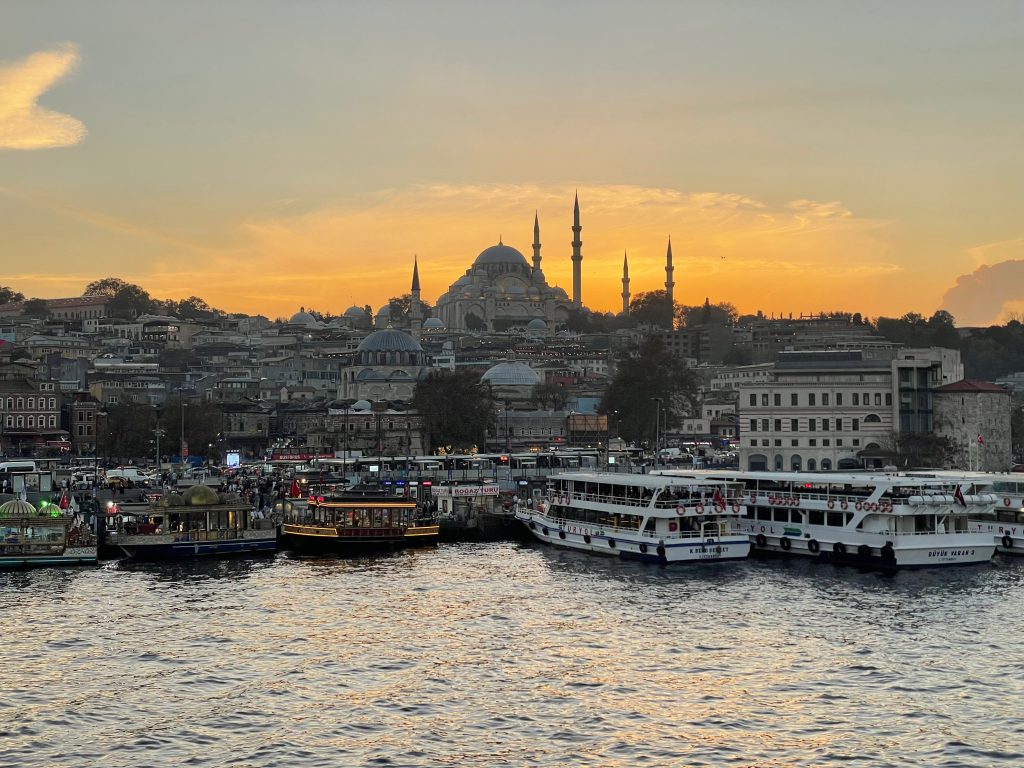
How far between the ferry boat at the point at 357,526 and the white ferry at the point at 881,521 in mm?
12348

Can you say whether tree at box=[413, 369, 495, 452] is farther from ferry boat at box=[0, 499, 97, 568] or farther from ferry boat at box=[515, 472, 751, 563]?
ferry boat at box=[0, 499, 97, 568]

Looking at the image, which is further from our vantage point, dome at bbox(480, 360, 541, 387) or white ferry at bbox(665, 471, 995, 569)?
dome at bbox(480, 360, 541, 387)

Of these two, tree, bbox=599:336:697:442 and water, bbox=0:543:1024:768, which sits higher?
tree, bbox=599:336:697:442

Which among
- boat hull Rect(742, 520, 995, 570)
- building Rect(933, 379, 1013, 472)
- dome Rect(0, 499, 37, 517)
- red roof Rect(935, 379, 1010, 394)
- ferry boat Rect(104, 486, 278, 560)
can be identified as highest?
red roof Rect(935, 379, 1010, 394)

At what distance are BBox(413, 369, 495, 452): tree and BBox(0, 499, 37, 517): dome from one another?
55563 mm

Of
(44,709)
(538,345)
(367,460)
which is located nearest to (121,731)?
(44,709)

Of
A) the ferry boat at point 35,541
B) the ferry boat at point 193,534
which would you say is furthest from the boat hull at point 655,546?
the ferry boat at point 35,541

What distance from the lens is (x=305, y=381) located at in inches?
6280

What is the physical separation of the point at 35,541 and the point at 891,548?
27.5m

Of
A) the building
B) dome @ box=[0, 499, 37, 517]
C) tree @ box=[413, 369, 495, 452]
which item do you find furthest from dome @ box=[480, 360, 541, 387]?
dome @ box=[0, 499, 37, 517]

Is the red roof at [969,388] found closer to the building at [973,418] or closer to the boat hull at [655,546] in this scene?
the building at [973,418]

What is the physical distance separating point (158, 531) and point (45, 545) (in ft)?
14.1

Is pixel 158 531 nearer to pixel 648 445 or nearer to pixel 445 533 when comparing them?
pixel 445 533

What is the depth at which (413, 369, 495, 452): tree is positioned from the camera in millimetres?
101500
